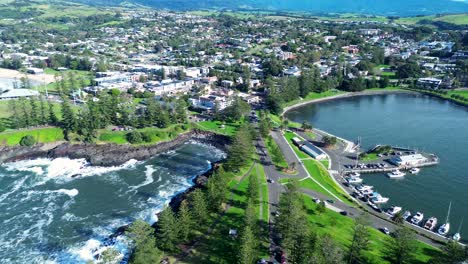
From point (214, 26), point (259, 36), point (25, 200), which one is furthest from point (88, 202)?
point (214, 26)

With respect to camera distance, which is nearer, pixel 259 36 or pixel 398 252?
pixel 398 252

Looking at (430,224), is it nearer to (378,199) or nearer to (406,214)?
(406,214)

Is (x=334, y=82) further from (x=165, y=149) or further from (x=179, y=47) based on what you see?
(x=179, y=47)

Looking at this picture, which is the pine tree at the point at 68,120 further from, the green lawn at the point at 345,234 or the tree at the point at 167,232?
the green lawn at the point at 345,234

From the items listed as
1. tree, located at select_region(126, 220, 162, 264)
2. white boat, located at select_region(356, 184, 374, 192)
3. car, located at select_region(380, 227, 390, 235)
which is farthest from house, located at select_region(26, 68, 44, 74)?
car, located at select_region(380, 227, 390, 235)

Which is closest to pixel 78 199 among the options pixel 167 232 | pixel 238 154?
pixel 167 232

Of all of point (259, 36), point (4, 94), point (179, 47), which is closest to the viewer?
point (4, 94)

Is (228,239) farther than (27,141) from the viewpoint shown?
No

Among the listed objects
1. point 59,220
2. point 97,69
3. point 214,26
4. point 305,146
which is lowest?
point 59,220
